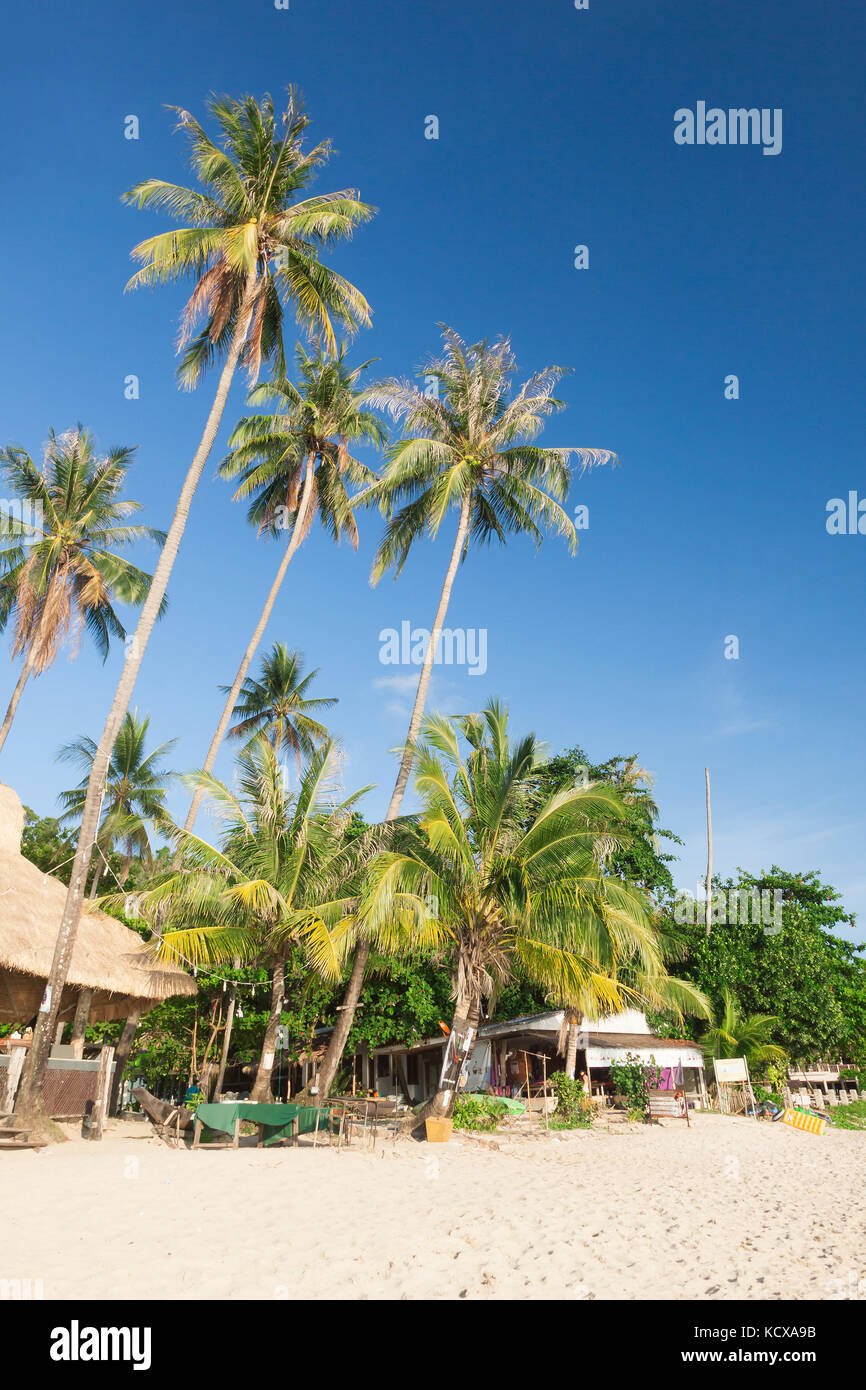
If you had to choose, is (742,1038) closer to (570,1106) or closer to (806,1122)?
(806,1122)

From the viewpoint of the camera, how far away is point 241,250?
1505cm

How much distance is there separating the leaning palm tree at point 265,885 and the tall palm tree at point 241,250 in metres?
4.08

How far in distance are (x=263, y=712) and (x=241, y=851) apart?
39.6 ft

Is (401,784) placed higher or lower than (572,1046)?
higher

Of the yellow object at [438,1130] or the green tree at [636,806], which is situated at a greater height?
the green tree at [636,806]

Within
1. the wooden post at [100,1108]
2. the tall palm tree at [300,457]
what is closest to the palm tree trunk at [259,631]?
the tall palm tree at [300,457]

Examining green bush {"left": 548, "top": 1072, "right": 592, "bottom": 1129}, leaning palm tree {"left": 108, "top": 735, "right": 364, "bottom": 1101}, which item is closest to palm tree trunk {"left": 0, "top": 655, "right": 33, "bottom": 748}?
leaning palm tree {"left": 108, "top": 735, "right": 364, "bottom": 1101}

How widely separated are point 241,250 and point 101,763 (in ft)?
31.5

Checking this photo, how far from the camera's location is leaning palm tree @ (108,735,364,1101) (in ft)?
50.4

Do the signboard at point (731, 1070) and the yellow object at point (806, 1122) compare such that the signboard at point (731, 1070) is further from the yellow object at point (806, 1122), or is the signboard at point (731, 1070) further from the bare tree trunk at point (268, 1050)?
the bare tree trunk at point (268, 1050)

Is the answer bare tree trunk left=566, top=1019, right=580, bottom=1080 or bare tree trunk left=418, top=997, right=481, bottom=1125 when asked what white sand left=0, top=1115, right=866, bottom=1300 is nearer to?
bare tree trunk left=418, top=997, right=481, bottom=1125

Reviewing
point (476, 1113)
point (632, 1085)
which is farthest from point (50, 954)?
point (632, 1085)

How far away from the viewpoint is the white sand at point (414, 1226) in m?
5.08

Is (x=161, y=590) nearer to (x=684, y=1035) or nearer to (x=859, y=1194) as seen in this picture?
(x=859, y=1194)
